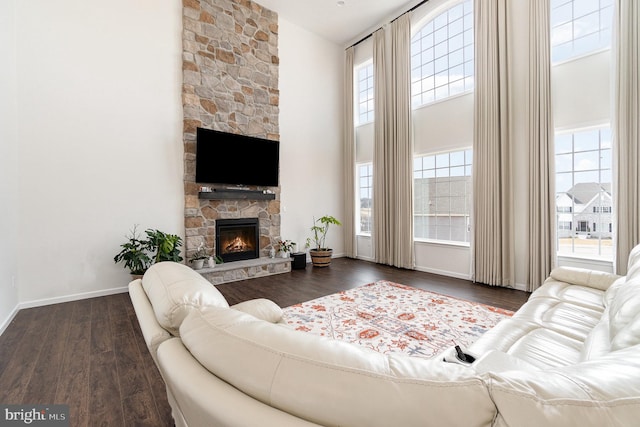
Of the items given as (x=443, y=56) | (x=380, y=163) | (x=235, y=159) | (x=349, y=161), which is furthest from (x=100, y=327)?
(x=443, y=56)

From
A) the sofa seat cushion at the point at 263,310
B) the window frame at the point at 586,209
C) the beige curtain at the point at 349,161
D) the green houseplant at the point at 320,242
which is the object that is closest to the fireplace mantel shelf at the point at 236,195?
the green houseplant at the point at 320,242

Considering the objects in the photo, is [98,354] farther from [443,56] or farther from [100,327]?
[443,56]

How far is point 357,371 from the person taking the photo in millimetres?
617

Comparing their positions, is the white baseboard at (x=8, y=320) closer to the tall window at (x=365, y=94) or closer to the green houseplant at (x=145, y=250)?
the green houseplant at (x=145, y=250)

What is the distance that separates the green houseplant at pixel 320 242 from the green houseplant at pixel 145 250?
2522 millimetres

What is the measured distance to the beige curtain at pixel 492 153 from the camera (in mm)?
4219

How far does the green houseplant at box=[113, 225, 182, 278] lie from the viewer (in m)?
3.91

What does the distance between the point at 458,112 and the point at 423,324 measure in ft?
11.8

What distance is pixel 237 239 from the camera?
5293 mm

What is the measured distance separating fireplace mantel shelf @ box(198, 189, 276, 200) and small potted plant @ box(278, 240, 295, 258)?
899mm

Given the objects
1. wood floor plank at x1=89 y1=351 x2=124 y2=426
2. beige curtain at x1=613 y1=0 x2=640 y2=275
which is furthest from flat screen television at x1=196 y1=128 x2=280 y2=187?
beige curtain at x1=613 y1=0 x2=640 y2=275

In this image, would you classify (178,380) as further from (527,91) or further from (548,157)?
(527,91)

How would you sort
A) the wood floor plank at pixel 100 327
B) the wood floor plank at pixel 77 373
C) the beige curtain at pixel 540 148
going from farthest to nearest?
the beige curtain at pixel 540 148, the wood floor plank at pixel 100 327, the wood floor plank at pixel 77 373

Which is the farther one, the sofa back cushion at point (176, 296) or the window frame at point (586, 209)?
the window frame at point (586, 209)
